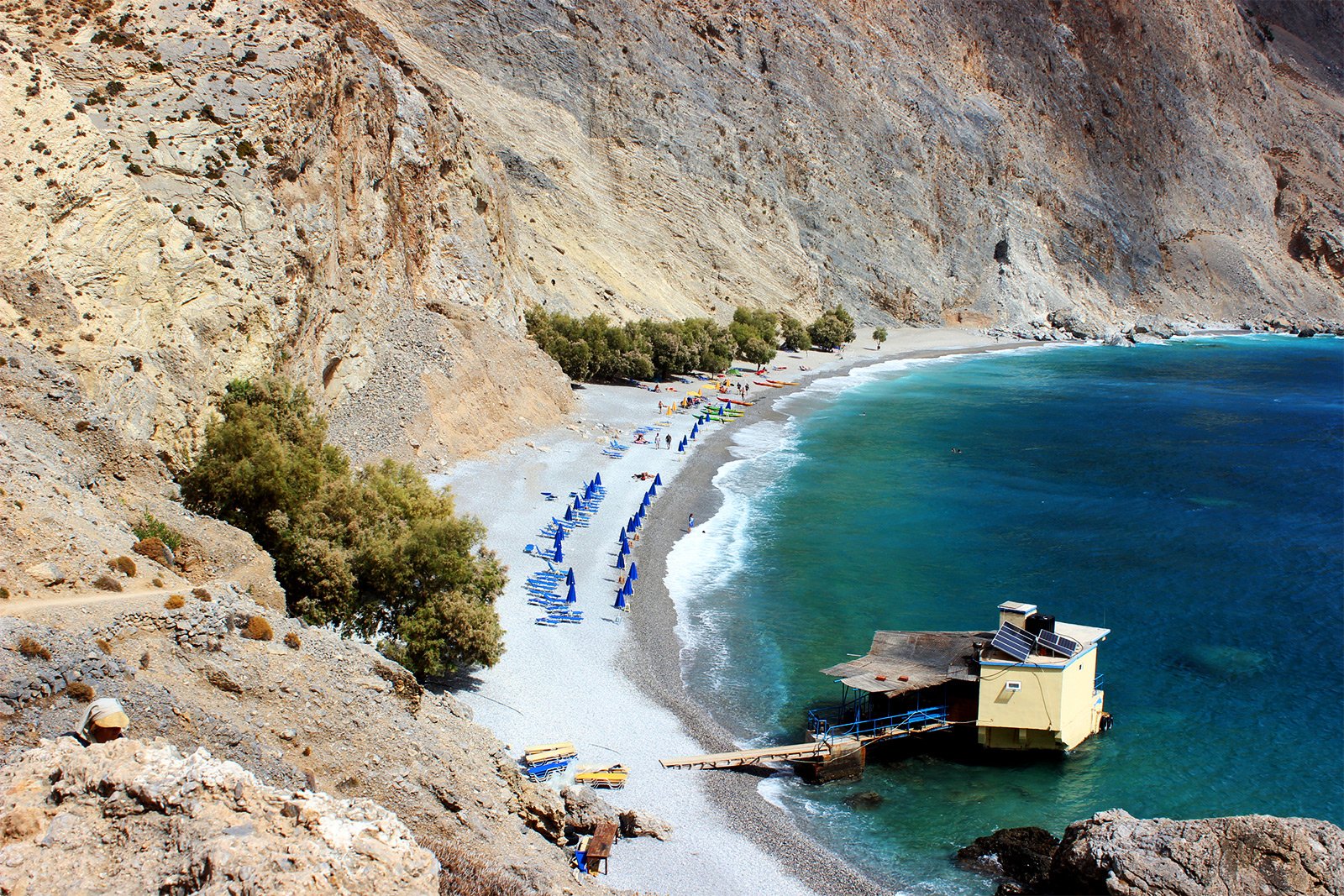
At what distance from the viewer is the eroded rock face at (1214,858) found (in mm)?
12469

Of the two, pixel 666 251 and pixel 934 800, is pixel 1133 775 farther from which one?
pixel 666 251

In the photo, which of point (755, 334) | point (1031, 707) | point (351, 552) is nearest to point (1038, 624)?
point (1031, 707)

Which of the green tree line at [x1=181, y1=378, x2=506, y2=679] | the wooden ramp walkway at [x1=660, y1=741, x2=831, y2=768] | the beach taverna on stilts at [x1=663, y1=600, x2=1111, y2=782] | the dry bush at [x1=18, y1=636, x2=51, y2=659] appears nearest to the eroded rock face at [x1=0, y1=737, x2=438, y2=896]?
the dry bush at [x1=18, y1=636, x2=51, y2=659]

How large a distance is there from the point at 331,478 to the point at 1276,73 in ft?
594

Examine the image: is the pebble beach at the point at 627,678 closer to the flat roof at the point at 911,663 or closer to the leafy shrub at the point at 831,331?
the flat roof at the point at 911,663

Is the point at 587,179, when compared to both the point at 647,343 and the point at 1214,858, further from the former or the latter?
the point at 1214,858

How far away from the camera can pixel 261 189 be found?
102 ft

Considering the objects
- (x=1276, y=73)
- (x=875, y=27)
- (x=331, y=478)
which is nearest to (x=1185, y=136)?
(x=1276, y=73)

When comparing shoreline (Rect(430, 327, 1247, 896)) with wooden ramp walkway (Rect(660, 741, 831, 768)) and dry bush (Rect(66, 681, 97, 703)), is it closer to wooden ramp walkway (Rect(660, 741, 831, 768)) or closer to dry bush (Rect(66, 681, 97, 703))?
wooden ramp walkway (Rect(660, 741, 831, 768))

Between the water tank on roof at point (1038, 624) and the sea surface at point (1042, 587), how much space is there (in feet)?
9.69

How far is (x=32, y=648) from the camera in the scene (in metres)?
11.2

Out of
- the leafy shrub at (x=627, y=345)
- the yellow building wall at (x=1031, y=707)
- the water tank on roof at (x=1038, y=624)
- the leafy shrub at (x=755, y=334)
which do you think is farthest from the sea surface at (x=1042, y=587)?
the leafy shrub at (x=755, y=334)

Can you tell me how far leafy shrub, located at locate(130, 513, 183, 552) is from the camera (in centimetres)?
1670

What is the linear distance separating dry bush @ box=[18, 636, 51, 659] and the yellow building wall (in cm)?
1902
